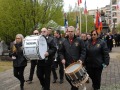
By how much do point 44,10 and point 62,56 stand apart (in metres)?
20.7

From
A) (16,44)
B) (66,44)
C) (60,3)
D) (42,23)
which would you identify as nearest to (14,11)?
(42,23)

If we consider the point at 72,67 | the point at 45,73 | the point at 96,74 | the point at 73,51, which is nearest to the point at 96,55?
the point at 96,74

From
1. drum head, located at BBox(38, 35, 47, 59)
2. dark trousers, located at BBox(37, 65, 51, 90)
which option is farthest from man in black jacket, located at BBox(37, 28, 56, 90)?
drum head, located at BBox(38, 35, 47, 59)

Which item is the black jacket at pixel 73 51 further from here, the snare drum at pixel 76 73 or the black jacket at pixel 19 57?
the black jacket at pixel 19 57

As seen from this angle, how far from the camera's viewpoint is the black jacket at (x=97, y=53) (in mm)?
10008

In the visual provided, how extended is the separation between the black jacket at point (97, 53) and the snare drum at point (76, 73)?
1.55 metres

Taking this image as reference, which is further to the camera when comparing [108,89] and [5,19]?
[5,19]

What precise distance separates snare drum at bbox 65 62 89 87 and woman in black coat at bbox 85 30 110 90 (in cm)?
155

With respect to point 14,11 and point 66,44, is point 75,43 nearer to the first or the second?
point 66,44

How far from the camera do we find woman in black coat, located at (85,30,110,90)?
32.9 feet

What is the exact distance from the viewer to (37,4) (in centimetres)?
2859

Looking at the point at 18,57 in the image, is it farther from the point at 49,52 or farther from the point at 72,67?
the point at 72,67

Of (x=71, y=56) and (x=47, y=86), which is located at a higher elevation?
(x=71, y=56)

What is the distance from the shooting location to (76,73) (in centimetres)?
834
